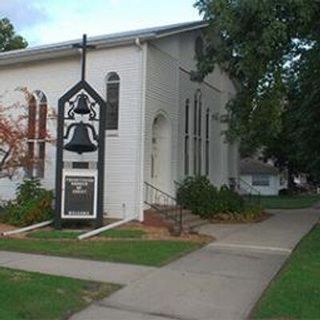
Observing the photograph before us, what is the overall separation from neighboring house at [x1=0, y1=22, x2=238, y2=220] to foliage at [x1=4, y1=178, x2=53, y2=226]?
5.70ft

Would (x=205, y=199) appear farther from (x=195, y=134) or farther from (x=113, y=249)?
(x=113, y=249)

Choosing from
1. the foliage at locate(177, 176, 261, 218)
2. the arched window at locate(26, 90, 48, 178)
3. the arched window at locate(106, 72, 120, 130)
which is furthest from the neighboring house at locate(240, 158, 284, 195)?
the arched window at locate(106, 72, 120, 130)

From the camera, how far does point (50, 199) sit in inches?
749

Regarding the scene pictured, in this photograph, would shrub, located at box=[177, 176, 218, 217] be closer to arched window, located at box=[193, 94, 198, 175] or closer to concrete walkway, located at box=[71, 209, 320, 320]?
arched window, located at box=[193, 94, 198, 175]

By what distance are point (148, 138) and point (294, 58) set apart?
18.4 feet

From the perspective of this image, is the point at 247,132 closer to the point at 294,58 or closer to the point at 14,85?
the point at 294,58

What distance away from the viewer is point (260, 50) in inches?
646

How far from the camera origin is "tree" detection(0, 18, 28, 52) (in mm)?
48388

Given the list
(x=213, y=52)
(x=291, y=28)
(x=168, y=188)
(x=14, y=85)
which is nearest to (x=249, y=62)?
(x=291, y=28)

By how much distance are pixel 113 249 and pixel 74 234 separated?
2844mm

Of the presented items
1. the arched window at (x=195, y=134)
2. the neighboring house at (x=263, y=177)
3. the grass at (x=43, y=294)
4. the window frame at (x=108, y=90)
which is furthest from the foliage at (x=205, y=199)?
the neighboring house at (x=263, y=177)

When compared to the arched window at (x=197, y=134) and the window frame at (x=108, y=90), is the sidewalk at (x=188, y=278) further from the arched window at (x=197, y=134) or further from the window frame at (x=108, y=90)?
the arched window at (x=197, y=134)

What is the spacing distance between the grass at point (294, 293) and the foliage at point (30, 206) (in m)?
7.92

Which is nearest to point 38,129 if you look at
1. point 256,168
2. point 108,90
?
Result: point 108,90
